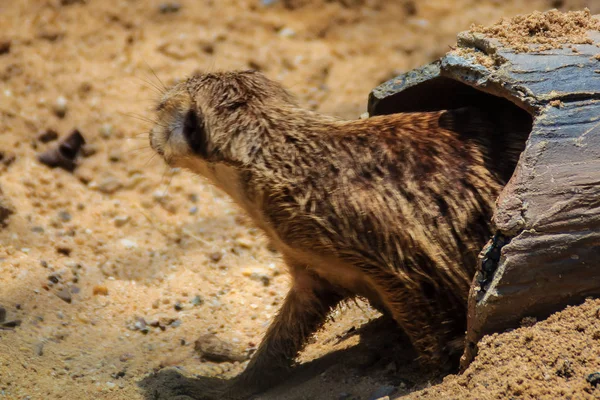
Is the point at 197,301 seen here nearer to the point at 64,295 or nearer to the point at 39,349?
the point at 64,295

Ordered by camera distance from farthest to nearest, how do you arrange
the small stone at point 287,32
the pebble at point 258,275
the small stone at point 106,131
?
1. the small stone at point 287,32
2. the small stone at point 106,131
3. the pebble at point 258,275

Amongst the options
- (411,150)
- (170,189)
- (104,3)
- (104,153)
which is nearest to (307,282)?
(411,150)

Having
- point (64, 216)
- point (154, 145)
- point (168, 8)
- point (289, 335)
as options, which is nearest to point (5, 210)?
point (64, 216)

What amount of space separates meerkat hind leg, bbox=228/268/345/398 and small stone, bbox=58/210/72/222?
→ 2.11 metres

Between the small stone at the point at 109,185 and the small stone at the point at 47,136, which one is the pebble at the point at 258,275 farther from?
the small stone at the point at 47,136

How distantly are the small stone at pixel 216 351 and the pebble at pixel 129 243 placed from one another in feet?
3.84

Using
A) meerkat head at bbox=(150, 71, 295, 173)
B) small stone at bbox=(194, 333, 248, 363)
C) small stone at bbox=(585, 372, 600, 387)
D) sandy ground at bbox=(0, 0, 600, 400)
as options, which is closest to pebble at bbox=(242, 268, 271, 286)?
sandy ground at bbox=(0, 0, 600, 400)

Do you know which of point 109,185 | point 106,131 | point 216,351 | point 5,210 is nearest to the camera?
point 216,351

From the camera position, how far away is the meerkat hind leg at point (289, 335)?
3881 mm

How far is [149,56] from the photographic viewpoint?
22.0 ft

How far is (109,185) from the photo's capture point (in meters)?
5.78

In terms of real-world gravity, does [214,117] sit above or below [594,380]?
above

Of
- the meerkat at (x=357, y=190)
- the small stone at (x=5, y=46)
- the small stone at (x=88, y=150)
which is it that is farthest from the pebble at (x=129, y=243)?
the small stone at (x=5, y=46)

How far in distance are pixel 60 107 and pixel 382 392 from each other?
393 cm
